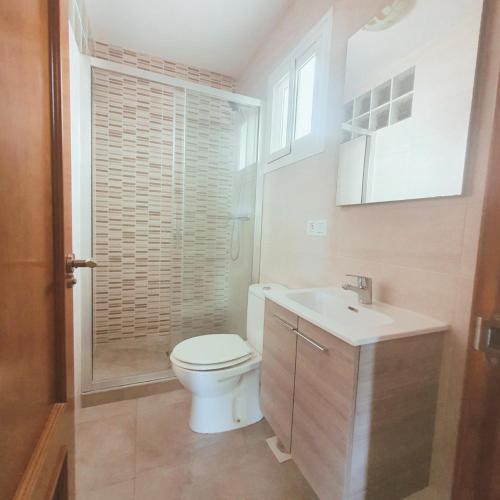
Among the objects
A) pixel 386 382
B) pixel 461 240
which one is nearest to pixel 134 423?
pixel 386 382

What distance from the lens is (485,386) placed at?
513 mm

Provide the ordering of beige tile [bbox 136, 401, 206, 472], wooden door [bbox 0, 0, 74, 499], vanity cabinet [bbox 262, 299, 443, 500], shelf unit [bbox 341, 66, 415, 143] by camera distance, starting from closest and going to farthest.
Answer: wooden door [bbox 0, 0, 74, 499]
vanity cabinet [bbox 262, 299, 443, 500]
shelf unit [bbox 341, 66, 415, 143]
beige tile [bbox 136, 401, 206, 472]

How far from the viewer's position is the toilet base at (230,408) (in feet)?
5.20

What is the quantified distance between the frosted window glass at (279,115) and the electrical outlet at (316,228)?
2.33 ft

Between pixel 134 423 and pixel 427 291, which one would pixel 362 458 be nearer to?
pixel 427 291

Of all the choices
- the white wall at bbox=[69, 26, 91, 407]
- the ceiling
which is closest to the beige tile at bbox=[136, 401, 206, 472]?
the white wall at bbox=[69, 26, 91, 407]

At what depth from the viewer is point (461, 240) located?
0.91 meters

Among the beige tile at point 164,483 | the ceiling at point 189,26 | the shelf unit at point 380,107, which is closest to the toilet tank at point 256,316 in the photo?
the beige tile at point 164,483

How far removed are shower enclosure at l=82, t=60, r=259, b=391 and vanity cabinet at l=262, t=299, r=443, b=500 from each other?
136cm

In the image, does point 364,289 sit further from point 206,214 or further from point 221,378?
point 206,214

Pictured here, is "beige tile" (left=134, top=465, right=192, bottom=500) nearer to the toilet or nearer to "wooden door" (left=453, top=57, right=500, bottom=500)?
the toilet

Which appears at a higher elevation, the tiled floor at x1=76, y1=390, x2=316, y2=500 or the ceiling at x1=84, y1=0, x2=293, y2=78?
the ceiling at x1=84, y1=0, x2=293, y2=78

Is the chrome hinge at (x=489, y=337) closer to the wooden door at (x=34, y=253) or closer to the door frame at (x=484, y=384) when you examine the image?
the door frame at (x=484, y=384)

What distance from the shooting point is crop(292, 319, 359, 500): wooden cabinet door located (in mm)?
873
